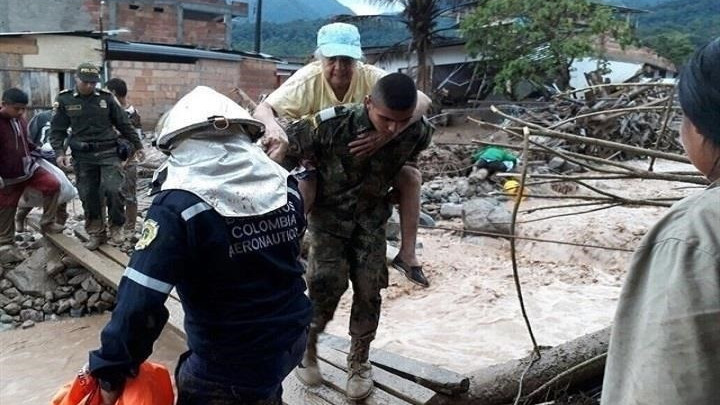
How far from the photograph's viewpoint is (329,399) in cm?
315

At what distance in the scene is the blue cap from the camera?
9.62ft

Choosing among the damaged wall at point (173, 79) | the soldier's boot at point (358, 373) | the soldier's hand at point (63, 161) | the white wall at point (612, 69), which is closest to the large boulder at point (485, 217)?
the soldier's hand at point (63, 161)

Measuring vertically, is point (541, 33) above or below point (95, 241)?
above

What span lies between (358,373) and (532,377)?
868 millimetres

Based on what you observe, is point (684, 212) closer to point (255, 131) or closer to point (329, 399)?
point (255, 131)

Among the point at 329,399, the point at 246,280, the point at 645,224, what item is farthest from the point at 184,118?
the point at 645,224

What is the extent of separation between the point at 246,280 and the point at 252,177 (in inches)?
12.2

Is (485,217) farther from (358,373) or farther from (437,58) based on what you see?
(437,58)

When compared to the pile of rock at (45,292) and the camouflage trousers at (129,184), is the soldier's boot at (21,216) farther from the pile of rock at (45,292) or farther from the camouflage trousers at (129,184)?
the camouflage trousers at (129,184)

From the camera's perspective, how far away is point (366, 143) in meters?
2.84

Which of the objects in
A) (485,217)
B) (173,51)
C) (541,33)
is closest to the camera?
(485,217)

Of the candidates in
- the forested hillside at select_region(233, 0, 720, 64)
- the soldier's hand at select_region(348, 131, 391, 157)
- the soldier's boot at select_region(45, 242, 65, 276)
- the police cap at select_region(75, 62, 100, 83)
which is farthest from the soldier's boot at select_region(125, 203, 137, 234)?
the forested hillside at select_region(233, 0, 720, 64)

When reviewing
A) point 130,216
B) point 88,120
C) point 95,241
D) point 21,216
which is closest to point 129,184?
point 130,216

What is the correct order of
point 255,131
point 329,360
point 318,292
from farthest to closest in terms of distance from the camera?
→ point 329,360
point 318,292
point 255,131
